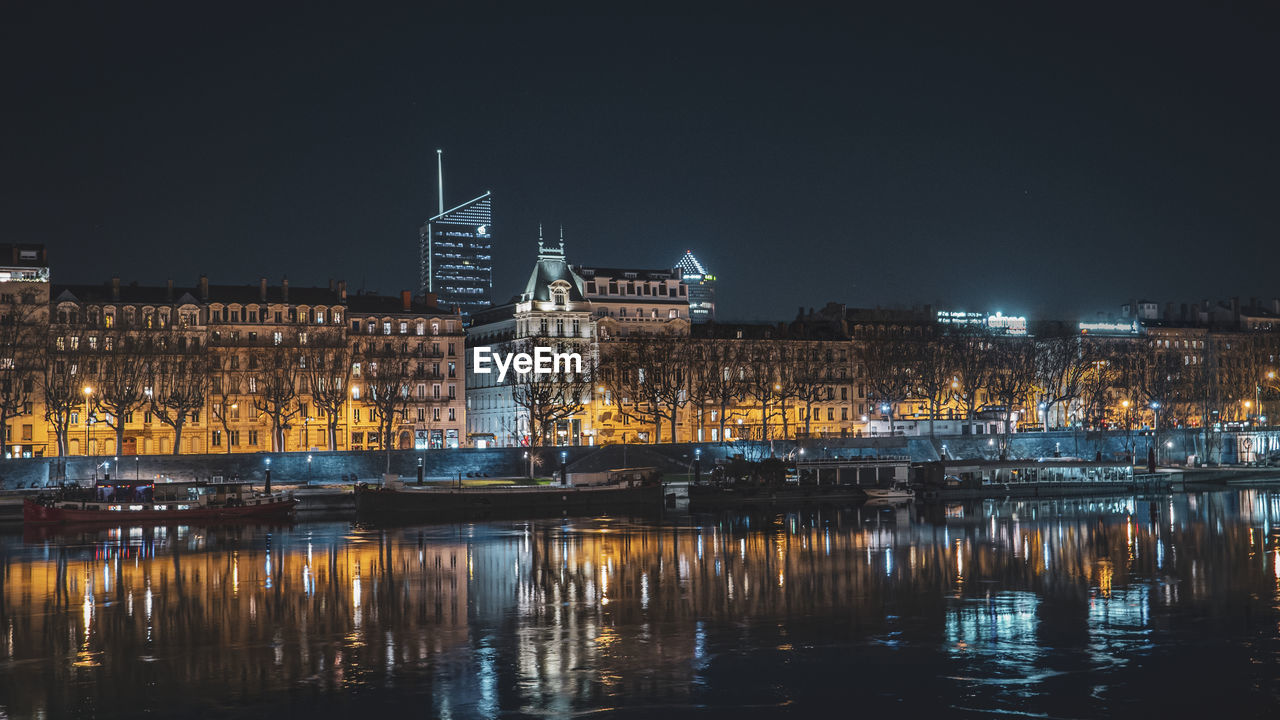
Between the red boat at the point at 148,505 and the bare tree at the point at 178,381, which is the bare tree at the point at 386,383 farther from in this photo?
the red boat at the point at 148,505

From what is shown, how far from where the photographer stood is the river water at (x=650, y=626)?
26828 millimetres

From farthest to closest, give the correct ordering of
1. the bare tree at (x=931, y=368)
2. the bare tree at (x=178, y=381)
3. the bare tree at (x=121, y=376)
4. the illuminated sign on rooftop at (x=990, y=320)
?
the illuminated sign on rooftop at (x=990, y=320), the bare tree at (x=931, y=368), the bare tree at (x=178, y=381), the bare tree at (x=121, y=376)

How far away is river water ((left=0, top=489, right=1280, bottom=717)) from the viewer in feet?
88.0

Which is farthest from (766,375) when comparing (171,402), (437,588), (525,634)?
(525,634)

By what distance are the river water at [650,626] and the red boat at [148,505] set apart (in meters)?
13.4

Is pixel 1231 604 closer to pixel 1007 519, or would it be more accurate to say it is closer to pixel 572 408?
pixel 1007 519

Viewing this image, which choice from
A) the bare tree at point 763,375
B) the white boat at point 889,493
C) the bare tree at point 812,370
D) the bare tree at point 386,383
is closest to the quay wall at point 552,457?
the bare tree at point 763,375

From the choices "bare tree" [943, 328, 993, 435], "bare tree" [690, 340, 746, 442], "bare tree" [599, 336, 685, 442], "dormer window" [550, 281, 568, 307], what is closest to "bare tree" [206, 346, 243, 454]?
"dormer window" [550, 281, 568, 307]

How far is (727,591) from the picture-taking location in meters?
41.4

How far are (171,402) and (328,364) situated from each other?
51.1 ft

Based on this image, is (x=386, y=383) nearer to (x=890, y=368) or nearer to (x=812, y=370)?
(x=812, y=370)

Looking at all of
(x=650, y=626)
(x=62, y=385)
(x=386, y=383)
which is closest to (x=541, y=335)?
(x=386, y=383)

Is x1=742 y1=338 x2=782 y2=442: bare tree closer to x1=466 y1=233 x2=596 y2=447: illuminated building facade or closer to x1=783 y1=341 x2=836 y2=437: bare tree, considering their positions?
x1=783 y1=341 x2=836 y2=437: bare tree

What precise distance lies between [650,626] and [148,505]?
4903cm
